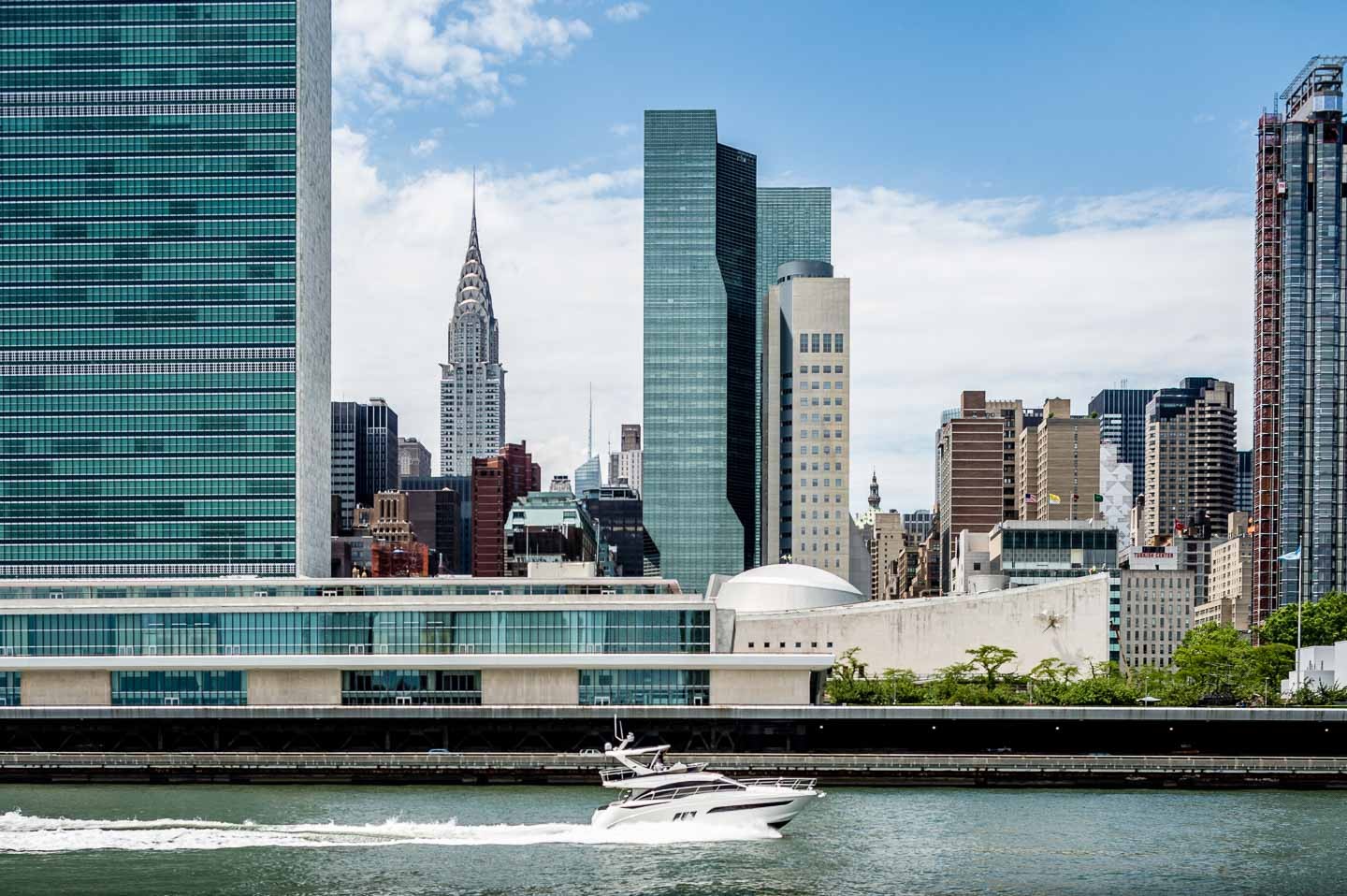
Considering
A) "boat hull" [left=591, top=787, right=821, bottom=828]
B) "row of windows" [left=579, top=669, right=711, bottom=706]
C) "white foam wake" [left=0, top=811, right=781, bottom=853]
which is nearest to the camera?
"white foam wake" [left=0, top=811, right=781, bottom=853]

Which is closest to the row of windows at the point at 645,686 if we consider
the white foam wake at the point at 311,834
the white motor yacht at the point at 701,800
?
the white foam wake at the point at 311,834

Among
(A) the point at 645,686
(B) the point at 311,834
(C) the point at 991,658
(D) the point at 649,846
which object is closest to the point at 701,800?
(D) the point at 649,846

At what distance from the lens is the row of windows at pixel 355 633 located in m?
153

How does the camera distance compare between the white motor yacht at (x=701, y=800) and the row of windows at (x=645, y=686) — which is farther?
the row of windows at (x=645, y=686)

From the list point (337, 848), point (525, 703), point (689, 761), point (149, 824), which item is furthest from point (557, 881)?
point (525, 703)

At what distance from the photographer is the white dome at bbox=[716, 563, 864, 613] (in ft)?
600

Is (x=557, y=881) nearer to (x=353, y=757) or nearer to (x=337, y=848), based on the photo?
(x=337, y=848)

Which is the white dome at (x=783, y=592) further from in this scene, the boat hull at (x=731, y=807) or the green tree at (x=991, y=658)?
the boat hull at (x=731, y=807)

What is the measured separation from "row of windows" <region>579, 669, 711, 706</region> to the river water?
31.5 meters

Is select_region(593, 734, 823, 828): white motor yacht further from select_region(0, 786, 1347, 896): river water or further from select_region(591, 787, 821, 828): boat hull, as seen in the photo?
select_region(0, 786, 1347, 896): river water

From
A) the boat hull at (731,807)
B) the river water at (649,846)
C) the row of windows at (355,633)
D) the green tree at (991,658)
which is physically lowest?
the river water at (649,846)

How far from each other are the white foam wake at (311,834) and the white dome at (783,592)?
3158 inches

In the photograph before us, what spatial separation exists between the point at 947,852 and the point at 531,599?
68946mm

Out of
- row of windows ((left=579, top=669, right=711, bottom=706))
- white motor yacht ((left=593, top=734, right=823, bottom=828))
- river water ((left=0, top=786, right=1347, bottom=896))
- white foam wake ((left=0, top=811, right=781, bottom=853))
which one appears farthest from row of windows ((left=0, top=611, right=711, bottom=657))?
white motor yacht ((left=593, top=734, right=823, bottom=828))
